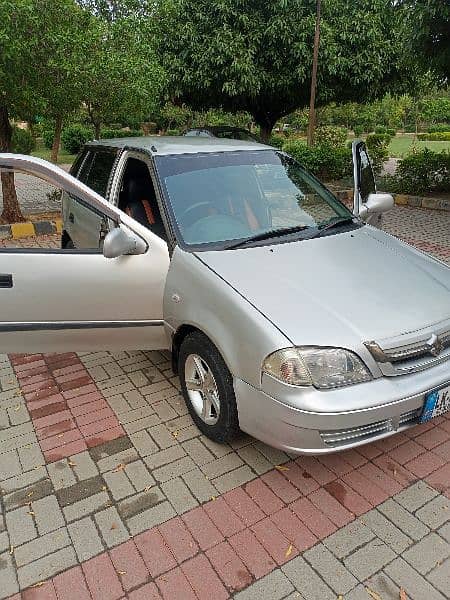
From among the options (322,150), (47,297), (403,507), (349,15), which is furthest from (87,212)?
(349,15)

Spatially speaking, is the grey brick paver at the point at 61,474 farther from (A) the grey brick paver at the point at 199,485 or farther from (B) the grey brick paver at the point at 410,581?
(B) the grey brick paver at the point at 410,581

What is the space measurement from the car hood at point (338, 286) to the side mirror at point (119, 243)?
1.46 ft

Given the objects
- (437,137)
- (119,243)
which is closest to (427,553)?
(119,243)

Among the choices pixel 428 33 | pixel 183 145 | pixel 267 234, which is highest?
pixel 428 33

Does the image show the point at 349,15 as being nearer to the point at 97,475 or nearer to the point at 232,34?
the point at 232,34

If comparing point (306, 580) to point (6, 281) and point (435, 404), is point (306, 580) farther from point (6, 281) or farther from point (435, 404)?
point (6, 281)

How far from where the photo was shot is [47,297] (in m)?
2.91

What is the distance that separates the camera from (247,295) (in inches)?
95.0

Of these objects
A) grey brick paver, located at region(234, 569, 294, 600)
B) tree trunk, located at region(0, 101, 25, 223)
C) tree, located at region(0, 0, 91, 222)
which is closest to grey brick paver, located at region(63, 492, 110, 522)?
grey brick paver, located at region(234, 569, 294, 600)

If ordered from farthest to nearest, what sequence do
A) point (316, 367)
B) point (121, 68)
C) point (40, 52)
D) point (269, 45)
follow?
point (269, 45) < point (121, 68) < point (40, 52) < point (316, 367)

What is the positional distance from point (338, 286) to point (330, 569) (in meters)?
1.37

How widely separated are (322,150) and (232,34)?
3741 millimetres

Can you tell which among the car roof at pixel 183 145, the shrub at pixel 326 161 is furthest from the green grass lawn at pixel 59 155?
the car roof at pixel 183 145

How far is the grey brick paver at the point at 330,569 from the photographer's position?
1978 mm
